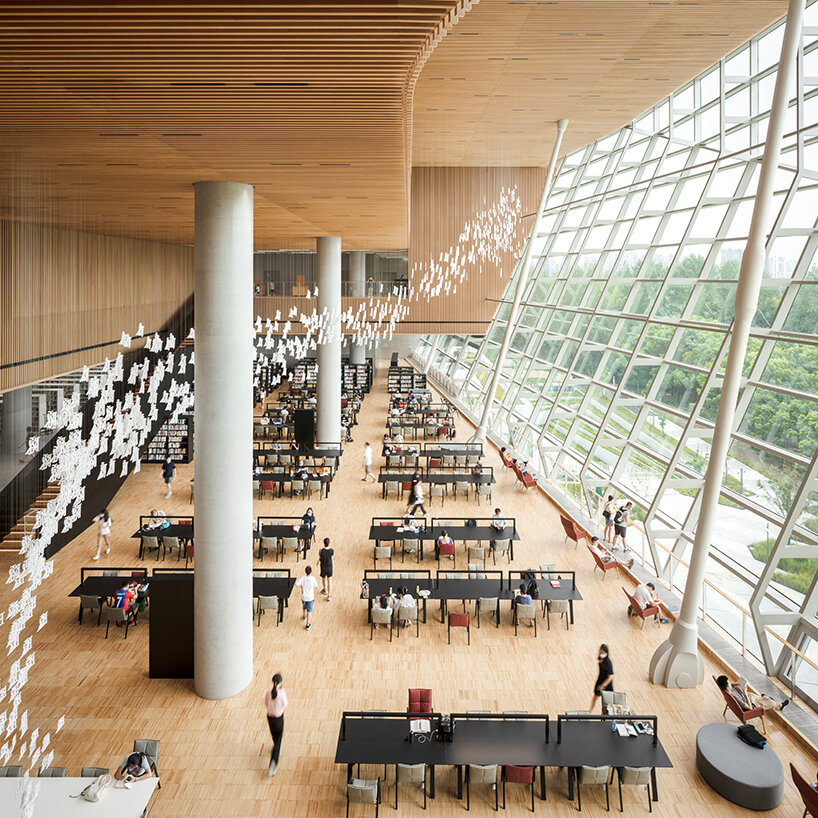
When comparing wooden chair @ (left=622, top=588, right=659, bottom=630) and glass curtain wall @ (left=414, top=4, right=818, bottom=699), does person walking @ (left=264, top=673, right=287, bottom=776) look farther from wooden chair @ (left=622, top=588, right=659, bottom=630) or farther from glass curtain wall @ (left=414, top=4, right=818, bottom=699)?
glass curtain wall @ (left=414, top=4, right=818, bottom=699)

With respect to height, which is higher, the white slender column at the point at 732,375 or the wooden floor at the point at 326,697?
the white slender column at the point at 732,375

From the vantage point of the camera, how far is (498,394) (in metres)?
27.4

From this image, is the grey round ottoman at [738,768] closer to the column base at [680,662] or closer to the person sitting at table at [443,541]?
the column base at [680,662]

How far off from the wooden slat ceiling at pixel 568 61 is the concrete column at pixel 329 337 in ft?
13.7

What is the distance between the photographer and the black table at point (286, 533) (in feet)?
44.5

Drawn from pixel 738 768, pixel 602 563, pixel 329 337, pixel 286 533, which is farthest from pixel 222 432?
pixel 329 337

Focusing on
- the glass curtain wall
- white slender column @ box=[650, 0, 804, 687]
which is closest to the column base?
white slender column @ box=[650, 0, 804, 687]

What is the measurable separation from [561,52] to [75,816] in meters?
12.9

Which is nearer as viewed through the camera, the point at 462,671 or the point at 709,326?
the point at 462,671

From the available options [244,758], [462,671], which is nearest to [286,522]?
[462,671]

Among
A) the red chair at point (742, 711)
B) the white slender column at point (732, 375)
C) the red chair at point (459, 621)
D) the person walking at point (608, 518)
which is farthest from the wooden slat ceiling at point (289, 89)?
the person walking at point (608, 518)

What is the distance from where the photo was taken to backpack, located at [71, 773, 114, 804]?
20.7ft

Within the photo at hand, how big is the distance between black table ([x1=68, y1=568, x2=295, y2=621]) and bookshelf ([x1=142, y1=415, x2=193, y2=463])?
9.78m

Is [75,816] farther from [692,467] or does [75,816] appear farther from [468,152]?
[468,152]
